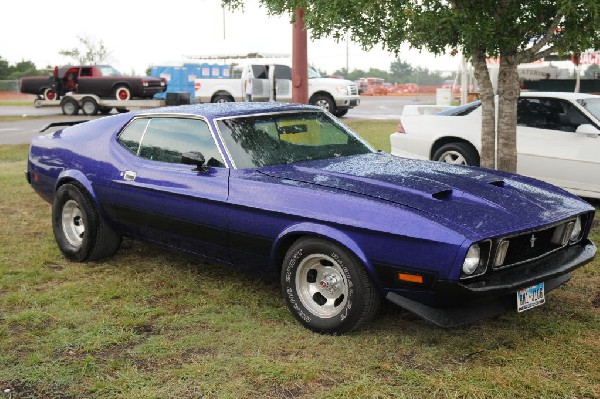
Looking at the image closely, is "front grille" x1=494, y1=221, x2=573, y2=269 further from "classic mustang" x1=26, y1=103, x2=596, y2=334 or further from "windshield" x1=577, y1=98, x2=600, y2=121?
"windshield" x1=577, y1=98, x2=600, y2=121

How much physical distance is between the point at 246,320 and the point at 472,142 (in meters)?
5.39

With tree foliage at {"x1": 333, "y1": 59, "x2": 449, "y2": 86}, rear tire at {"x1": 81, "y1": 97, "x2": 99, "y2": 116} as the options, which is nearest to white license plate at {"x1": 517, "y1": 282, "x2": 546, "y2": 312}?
rear tire at {"x1": 81, "y1": 97, "x2": 99, "y2": 116}

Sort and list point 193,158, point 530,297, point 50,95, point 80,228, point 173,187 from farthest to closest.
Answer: point 50,95 < point 80,228 < point 173,187 < point 193,158 < point 530,297

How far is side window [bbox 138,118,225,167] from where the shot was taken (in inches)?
190

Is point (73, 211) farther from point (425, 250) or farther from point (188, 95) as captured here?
point (188, 95)

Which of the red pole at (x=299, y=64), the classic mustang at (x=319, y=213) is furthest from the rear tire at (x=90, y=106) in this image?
the classic mustang at (x=319, y=213)

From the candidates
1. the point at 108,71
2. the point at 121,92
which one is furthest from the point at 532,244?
the point at 108,71

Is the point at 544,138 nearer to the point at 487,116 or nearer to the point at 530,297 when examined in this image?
the point at 487,116

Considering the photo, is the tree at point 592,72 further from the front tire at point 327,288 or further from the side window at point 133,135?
the front tire at point 327,288

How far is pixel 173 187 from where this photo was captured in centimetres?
485

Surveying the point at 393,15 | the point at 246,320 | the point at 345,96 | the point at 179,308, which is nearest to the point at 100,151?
the point at 179,308

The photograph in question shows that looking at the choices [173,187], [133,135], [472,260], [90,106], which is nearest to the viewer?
[472,260]

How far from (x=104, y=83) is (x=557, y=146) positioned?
845 inches

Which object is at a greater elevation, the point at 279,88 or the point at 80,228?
the point at 279,88
